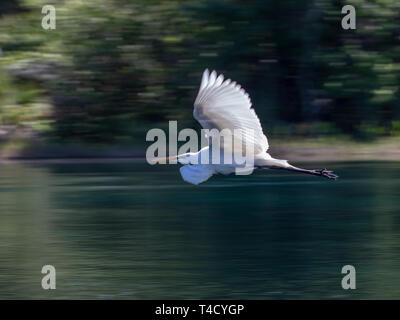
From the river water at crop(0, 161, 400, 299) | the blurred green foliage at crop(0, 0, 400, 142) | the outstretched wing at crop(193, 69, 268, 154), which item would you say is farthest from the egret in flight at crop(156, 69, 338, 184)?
the blurred green foliage at crop(0, 0, 400, 142)

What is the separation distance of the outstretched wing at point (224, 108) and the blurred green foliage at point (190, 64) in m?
12.3

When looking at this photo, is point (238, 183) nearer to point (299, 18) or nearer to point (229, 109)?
point (299, 18)

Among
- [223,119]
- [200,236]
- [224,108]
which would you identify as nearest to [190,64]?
[200,236]

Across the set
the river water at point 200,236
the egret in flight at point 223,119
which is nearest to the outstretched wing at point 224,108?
the egret in flight at point 223,119

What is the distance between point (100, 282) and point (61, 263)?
109 centimetres

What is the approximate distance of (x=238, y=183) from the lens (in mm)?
19094

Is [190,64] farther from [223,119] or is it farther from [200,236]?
[223,119]

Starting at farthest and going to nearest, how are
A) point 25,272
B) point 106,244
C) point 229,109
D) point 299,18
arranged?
1. point 299,18
2. point 106,244
3. point 25,272
4. point 229,109

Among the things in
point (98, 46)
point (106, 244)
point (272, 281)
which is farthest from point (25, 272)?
point (98, 46)

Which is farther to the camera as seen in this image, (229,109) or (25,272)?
(25,272)

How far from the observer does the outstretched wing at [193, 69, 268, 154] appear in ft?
33.9

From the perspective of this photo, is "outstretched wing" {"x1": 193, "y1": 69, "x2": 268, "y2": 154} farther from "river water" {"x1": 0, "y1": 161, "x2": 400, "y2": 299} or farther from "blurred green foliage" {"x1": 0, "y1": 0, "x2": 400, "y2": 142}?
"blurred green foliage" {"x1": 0, "y1": 0, "x2": 400, "y2": 142}
